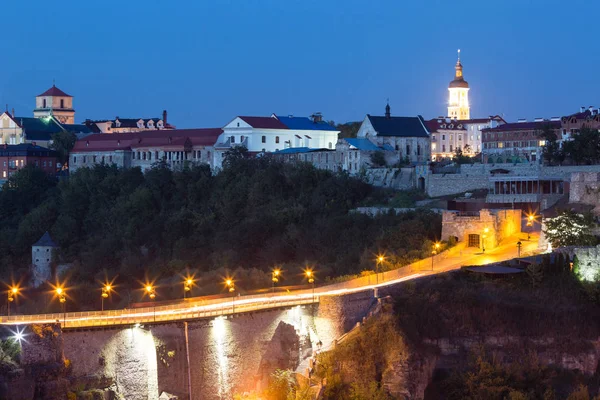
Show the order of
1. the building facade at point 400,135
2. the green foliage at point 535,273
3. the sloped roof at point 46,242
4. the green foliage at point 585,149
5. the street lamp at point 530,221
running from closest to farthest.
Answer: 1. the green foliage at point 535,273
2. the street lamp at point 530,221
3. the green foliage at point 585,149
4. the sloped roof at point 46,242
5. the building facade at point 400,135

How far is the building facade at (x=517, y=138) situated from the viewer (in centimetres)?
8550

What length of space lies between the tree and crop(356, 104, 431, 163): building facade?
27130 mm

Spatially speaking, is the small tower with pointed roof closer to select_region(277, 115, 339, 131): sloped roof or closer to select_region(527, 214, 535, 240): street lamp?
select_region(277, 115, 339, 131): sloped roof

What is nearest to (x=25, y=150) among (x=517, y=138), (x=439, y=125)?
(x=439, y=125)

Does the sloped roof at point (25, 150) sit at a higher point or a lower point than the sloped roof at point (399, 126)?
lower

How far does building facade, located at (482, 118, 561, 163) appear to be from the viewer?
8550 centimetres

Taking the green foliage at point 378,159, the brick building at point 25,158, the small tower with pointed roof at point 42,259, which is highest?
the brick building at point 25,158

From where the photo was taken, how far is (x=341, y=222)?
62.1m

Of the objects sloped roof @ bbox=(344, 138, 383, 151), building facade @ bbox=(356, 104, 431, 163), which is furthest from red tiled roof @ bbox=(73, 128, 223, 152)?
sloped roof @ bbox=(344, 138, 383, 151)

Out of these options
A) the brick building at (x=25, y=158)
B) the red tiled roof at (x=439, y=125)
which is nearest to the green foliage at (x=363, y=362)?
the red tiled roof at (x=439, y=125)

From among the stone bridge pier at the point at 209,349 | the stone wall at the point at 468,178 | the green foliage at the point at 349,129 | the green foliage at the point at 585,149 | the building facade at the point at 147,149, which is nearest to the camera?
the stone bridge pier at the point at 209,349

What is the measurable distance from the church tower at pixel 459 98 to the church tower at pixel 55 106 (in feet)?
114

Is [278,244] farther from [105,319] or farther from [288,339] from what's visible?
[105,319]

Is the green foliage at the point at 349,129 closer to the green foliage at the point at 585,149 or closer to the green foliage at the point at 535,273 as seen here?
the green foliage at the point at 585,149
